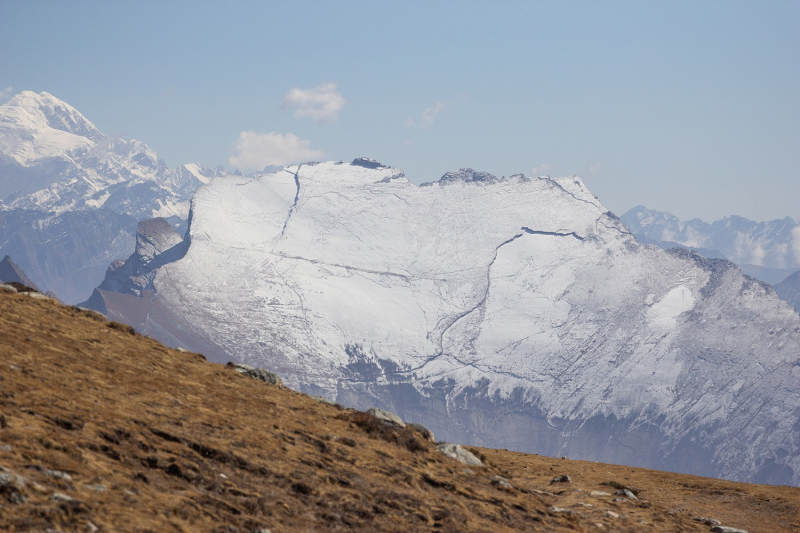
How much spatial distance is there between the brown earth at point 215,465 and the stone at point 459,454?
2.78ft

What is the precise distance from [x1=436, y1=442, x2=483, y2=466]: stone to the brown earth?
847 mm

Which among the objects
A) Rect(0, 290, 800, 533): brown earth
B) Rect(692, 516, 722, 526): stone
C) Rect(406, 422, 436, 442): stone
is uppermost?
Rect(406, 422, 436, 442): stone

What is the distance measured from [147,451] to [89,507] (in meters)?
5.92

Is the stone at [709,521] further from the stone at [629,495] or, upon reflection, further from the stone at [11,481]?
the stone at [11,481]

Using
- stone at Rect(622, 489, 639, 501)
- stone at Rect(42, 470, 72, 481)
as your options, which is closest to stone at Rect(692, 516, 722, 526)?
stone at Rect(622, 489, 639, 501)

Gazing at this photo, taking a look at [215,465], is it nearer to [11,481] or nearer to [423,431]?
[11,481]

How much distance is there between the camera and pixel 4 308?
41406mm

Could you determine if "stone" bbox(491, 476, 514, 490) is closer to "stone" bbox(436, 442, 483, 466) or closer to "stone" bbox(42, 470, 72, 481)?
"stone" bbox(436, 442, 483, 466)

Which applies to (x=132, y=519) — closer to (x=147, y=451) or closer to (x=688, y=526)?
(x=147, y=451)

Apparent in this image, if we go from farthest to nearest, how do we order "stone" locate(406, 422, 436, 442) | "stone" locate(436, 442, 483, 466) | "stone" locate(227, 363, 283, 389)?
1. "stone" locate(227, 363, 283, 389)
2. "stone" locate(406, 422, 436, 442)
3. "stone" locate(436, 442, 483, 466)

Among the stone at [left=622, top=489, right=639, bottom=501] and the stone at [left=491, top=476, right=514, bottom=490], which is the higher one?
the stone at [left=622, top=489, right=639, bottom=501]

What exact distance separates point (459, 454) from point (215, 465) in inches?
749

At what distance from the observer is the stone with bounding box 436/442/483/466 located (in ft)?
143

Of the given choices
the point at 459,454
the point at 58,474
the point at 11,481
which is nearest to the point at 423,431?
the point at 459,454
